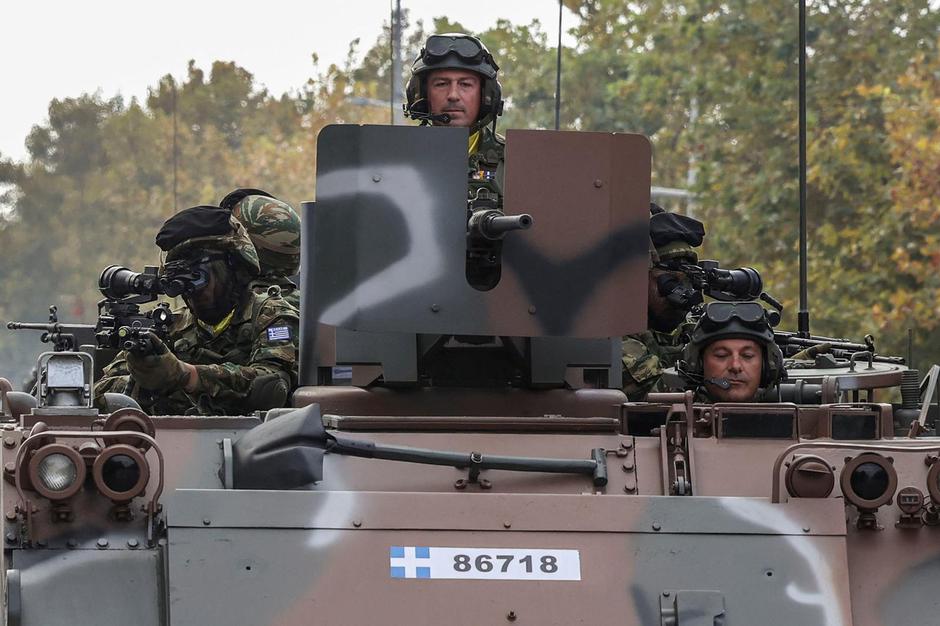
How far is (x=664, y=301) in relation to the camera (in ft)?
37.2

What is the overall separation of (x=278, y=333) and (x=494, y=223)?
2.57 meters

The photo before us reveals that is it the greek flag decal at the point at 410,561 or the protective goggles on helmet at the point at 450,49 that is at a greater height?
the protective goggles on helmet at the point at 450,49

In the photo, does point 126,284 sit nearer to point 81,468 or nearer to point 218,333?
point 218,333

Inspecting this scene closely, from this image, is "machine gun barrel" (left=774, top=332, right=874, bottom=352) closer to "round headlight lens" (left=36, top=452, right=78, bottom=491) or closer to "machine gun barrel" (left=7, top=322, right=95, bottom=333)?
"machine gun barrel" (left=7, top=322, right=95, bottom=333)

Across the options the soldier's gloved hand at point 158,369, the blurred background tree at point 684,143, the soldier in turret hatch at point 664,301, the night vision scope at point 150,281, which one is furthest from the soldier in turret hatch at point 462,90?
the blurred background tree at point 684,143

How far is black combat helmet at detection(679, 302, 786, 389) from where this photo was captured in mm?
9648

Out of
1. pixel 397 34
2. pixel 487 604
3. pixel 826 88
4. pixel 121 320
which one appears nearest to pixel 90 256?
pixel 826 88

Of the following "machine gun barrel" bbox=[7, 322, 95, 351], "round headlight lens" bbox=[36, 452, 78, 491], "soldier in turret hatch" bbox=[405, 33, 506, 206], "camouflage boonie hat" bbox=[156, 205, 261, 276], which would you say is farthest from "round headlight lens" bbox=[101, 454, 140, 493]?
"camouflage boonie hat" bbox=[156, 205, 261, 276]

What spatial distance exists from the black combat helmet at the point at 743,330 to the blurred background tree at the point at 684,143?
12.9m

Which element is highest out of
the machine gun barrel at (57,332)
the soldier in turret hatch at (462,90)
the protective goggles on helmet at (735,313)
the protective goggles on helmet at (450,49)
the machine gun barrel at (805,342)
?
the protective goggles on helmet at (450,49)

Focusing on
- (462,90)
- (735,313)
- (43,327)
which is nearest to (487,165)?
(462,90)

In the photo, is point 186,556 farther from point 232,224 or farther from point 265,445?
point 232,224

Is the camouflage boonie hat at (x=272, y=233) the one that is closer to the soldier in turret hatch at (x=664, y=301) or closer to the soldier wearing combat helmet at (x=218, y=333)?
the soldier wearing combat helmet at (x=218, y=333)

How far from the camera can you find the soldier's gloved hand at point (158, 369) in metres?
10.1
